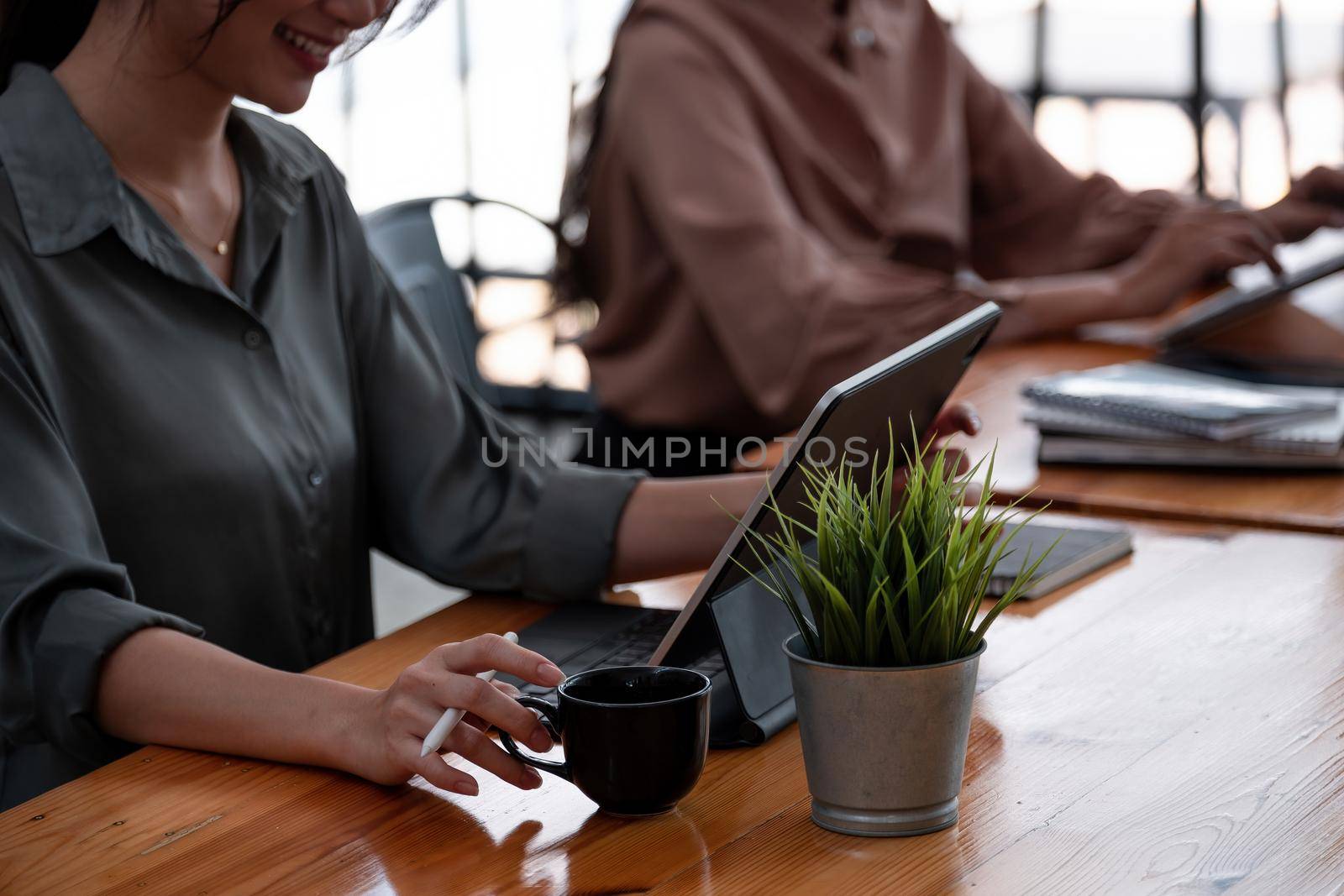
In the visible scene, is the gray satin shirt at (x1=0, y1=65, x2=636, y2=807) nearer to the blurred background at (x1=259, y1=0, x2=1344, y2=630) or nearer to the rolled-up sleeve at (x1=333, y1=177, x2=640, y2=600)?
the rolled-up sleeve at (x1=333, y1=177, x2=640, y2=600)

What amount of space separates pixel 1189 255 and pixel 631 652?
60.7 inches

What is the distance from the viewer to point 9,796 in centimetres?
117

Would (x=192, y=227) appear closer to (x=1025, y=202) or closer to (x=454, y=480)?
(x=454, y=480)

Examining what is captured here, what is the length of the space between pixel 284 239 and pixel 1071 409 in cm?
85

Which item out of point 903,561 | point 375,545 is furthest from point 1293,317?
point 903,561

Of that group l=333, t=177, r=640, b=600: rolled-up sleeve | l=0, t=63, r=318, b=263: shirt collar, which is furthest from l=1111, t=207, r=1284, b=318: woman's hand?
l=0, t=63, r=318, b=263: shirt collar

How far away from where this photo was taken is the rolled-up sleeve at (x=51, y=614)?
950 mm

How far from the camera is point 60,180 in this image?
1.17 metres

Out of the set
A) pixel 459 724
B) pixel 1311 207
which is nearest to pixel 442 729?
pixel 459 724

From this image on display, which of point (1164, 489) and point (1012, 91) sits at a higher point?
point (1012, 91)

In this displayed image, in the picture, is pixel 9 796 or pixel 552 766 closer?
pixel 552 766

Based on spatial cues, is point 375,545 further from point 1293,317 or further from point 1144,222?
point 1144,222

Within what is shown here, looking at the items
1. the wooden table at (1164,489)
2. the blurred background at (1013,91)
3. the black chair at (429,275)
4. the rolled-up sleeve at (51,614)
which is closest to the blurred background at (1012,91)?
the blurred background at (1013,91)

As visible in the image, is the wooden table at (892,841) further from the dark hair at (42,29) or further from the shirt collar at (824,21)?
the shirt collar at (824,21)
